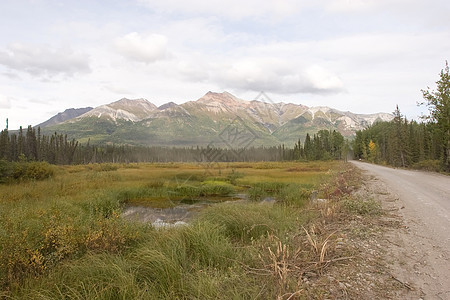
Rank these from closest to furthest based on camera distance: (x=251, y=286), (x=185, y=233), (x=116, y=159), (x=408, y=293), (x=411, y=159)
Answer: (x=408, y=293)
(x=251, y=286)
(x=185, y=233)
(x=411, y=159)
(x=116, y=159)

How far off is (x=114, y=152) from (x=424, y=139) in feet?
434

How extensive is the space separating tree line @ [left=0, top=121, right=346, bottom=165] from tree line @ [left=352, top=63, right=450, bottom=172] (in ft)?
60.7

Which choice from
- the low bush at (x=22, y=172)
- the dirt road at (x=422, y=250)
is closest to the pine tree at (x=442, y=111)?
the dirt road at (x=422, y=250)

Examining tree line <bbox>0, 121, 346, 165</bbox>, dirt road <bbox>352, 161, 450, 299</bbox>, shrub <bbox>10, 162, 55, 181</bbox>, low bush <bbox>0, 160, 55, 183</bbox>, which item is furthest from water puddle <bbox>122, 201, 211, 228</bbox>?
tree line <bbox>0, 121, 346, 165</bbox>

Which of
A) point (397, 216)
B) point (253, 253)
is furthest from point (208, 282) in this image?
point (397, 216)

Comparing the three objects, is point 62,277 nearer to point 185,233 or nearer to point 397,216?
point 185,233

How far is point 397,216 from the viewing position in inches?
308

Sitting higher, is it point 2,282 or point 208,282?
point 208,282

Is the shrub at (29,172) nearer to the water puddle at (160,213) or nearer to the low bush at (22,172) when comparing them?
the low bush at (22,172)

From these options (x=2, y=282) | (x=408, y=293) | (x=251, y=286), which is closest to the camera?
(x=408, y=293)

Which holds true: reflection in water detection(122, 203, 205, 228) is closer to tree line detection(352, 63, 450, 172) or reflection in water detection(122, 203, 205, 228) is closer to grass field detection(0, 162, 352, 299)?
grass field detection(0, 162, 352, 299)

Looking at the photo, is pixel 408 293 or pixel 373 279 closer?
pixel 408 293

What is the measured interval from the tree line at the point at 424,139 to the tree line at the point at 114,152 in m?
18.5

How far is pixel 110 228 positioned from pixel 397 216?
8.55m
